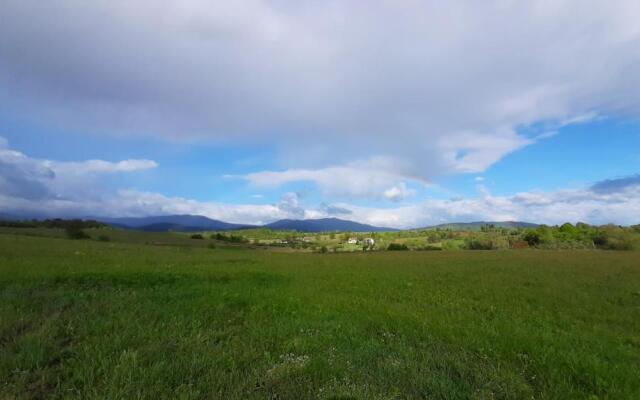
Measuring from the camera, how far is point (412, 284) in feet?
73.4

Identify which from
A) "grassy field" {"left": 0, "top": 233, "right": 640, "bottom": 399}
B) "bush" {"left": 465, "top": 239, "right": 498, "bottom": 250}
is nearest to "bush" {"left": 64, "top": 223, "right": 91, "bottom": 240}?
"grassy field" {"left": 0, "top": 233, "right": 640, "bottom": 399}

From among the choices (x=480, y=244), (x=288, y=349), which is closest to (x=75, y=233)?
(x=288, y=349)

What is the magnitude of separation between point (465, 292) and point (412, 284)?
11.4ft

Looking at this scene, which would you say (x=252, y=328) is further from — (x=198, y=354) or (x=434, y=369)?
(x=434, y=369)

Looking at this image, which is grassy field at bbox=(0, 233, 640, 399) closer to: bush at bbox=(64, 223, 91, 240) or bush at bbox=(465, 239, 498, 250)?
bush at bbox=(64, 223, 91, 240)

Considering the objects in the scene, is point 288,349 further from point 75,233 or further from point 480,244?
point 480,244

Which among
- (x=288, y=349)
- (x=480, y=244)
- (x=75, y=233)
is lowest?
(x=288, y=349)

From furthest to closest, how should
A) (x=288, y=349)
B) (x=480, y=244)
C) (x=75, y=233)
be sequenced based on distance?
(x=480, y=244), (x=75, y=233), (x=288, y=349)

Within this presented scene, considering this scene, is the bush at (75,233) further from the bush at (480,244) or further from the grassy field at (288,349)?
the bush at (480,244)

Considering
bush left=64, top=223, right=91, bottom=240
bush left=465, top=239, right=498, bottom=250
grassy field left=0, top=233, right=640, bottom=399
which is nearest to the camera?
grassy field left=0, top=233, right=640, bottom=399

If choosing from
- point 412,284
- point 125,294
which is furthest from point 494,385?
point 412,284

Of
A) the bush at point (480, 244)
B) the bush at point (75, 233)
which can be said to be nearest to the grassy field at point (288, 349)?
the bush at point (75, 233)

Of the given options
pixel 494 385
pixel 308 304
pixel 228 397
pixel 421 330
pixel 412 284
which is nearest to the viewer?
pixel 228 397

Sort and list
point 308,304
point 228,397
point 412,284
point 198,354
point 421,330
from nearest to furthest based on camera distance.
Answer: point 228,397
point 198,354
point 421,330
point 308,304
point 412,284
